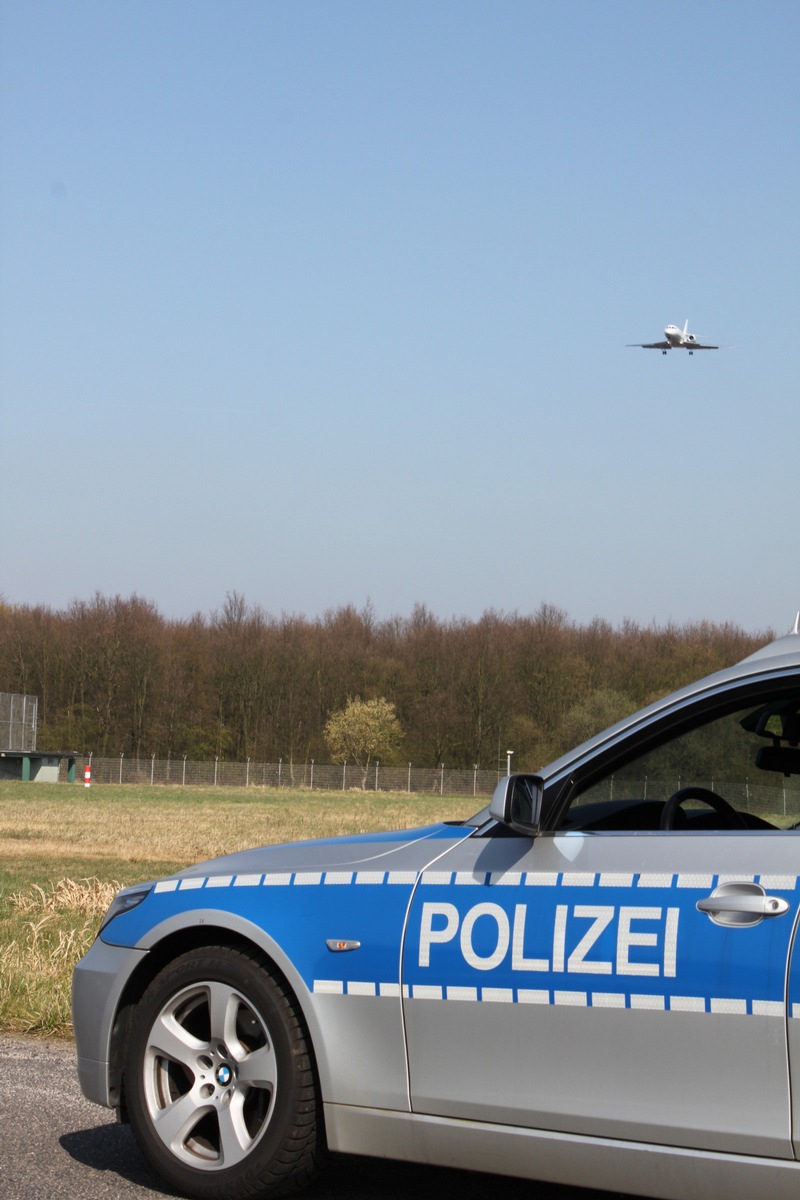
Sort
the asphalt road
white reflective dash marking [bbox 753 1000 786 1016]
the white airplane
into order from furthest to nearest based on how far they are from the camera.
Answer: the white airplane → the asphalt road → white reflective dash marking [bbox 753 1000 786 1016]

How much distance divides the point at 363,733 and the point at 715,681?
86.2m

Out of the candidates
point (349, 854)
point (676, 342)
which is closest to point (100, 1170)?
point (349, 854)

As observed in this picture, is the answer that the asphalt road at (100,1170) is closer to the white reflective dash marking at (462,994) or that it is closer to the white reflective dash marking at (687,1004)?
the white reflective dash marking at (462,994)

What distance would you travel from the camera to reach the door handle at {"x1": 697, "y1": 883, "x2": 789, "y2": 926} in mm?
3660

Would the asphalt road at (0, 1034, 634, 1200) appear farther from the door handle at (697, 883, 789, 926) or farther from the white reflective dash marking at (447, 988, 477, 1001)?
the door handle at (697, 883, 789, 926)

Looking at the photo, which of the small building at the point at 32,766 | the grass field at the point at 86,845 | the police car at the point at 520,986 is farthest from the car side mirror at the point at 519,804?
the small building at the point at 32,766

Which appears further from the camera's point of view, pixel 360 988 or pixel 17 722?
pixel 17 722

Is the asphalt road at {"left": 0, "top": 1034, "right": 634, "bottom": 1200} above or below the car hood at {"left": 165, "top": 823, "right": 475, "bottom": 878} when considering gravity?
below

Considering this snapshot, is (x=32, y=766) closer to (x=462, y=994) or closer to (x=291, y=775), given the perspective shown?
(x=291, y=775)

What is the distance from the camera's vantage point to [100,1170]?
4.87 metres

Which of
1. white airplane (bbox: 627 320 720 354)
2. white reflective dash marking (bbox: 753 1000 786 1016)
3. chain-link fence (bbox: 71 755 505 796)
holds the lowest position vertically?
chain-link fence (bbox: 71 755 505 796)

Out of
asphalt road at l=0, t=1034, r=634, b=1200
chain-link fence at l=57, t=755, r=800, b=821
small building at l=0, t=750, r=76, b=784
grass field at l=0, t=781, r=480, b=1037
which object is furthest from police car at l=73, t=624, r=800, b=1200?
small building at l=0, t=750, r=76, b=784

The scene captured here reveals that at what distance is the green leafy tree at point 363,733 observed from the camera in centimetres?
9000

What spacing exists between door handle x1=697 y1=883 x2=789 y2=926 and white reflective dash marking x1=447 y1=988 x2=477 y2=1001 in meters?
0.72
